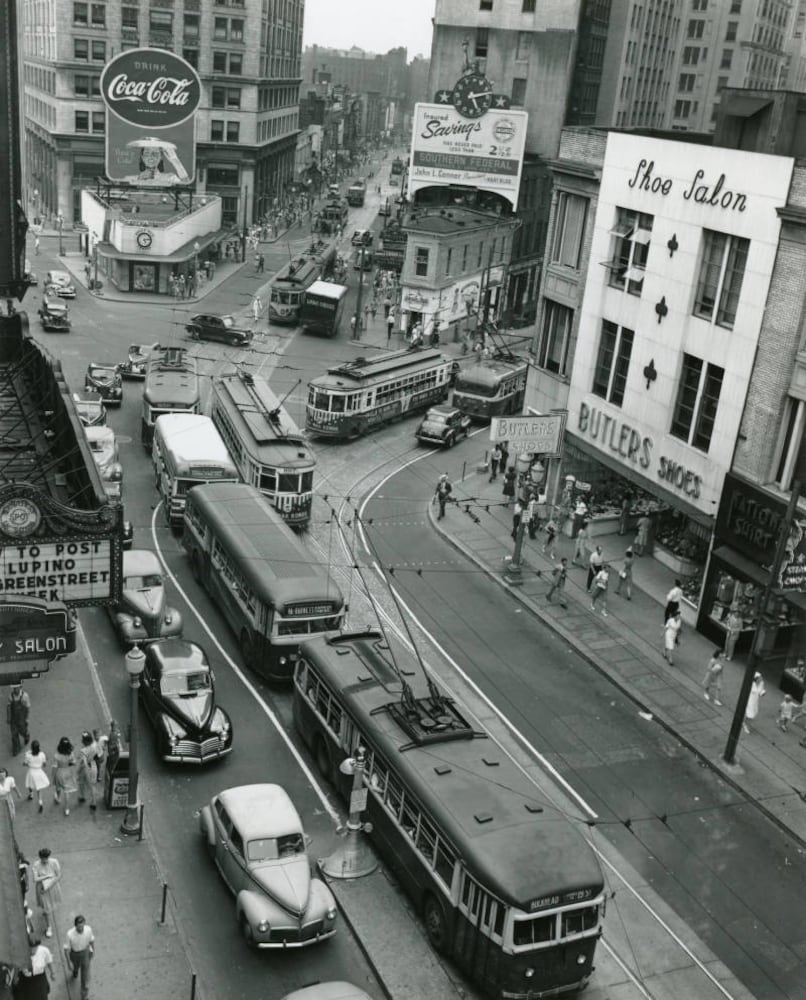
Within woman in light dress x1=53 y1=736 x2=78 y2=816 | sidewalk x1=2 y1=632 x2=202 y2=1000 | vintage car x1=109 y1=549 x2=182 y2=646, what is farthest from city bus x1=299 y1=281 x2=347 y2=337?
woman in light dress x1=53 y1=736 x2=78 y2=816

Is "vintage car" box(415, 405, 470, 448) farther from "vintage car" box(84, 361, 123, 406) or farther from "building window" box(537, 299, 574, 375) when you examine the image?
"vintage car" box(84, 361, 123, 406)

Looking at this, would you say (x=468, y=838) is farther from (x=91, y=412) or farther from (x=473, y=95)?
(x=473, y=95)

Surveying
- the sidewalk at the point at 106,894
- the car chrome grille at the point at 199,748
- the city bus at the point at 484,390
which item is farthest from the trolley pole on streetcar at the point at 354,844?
the city bus at the point at 484,390

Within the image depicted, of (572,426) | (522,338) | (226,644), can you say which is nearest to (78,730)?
(226,644)

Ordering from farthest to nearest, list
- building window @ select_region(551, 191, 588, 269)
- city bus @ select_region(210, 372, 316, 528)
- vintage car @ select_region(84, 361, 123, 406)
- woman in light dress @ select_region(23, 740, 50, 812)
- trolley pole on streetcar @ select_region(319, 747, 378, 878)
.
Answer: vintage car @ select_region(84, 361, 123, 406)
building window @ select_region(551, 191, 588, 269)
city bus @ select_region(210, 372, 316, 528)
woman in light dress @ select_region(23, 740, 50, 812)
trolley pole on streetcar @ select_region(319, 747, 378, 878)

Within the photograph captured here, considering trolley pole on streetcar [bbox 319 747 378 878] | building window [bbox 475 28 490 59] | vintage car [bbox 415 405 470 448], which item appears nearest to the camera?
trolley pole on streetcar [bbox 319 747 378 878]

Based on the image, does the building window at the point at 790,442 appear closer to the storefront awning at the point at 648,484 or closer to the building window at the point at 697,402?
the building window at the point at 697,402

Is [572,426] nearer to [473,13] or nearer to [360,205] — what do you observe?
[473,13]
